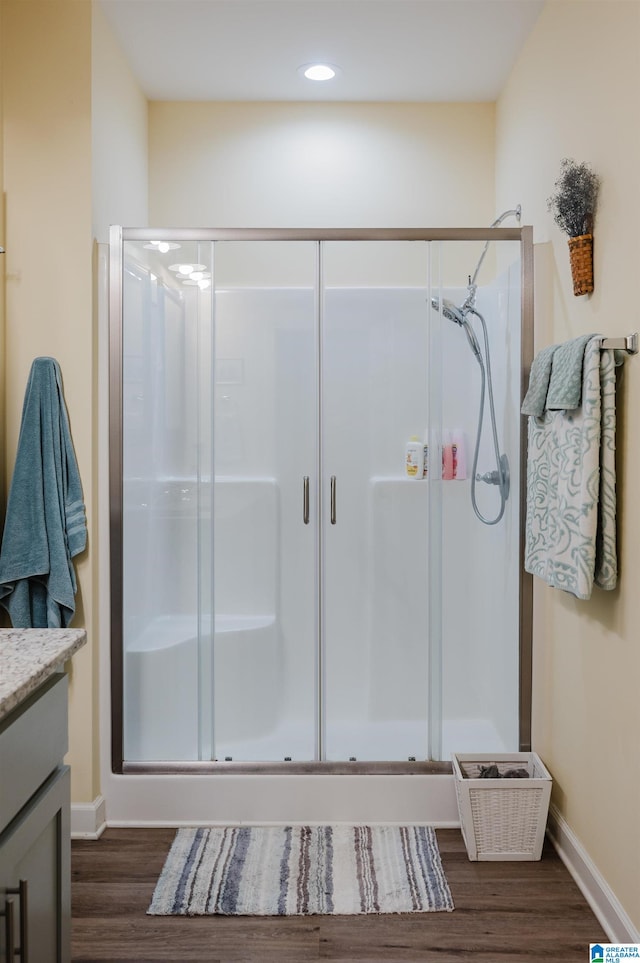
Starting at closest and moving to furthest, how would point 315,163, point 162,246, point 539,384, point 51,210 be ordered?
point 539,384 → point 51,210 → point 162,246 → point 315,163

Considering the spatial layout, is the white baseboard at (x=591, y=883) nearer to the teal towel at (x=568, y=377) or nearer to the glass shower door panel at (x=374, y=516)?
the glass shower door panel at (x=374, y=516)

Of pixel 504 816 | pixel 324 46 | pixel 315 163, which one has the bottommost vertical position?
pixel 504 816

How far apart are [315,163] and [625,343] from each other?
2004 mm

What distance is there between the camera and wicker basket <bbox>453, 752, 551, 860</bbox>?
7.57ft

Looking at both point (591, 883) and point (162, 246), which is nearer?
point (591, 883)

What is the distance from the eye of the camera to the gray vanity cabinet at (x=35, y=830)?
1.18 metres

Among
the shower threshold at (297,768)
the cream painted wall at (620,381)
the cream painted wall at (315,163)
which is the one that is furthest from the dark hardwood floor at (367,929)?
the cream painted wall at (315,163)

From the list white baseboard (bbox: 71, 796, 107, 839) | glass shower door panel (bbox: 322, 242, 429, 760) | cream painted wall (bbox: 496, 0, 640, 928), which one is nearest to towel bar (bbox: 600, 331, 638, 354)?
cream painted wall (bbox: 496, 0, 640, 928)

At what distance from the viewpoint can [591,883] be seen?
2105mm

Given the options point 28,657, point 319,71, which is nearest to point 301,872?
point 28,657

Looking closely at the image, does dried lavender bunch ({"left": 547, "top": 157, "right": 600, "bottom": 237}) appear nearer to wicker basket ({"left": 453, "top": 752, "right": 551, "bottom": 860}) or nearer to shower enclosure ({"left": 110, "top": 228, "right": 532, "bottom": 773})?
shower enclosure ({"left": 110, "top": 228, "right": 532, "bottom": 773})

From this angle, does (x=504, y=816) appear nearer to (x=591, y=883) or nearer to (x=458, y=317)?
(x=591, y=883)

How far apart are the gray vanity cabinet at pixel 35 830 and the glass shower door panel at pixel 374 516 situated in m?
1.30

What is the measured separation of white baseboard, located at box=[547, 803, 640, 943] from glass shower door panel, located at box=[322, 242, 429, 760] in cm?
49
